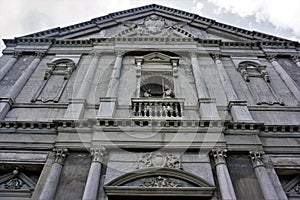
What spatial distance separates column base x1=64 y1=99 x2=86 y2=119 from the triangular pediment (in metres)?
5.80

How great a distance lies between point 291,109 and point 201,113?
12.9 ft

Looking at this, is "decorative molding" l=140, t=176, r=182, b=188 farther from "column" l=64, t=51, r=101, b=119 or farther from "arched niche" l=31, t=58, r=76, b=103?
"arched niche" l=31, t=58, r=76, b=103

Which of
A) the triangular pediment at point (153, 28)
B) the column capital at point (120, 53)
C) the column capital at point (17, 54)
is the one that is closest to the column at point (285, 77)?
the triangular pediment at point (153, 28)

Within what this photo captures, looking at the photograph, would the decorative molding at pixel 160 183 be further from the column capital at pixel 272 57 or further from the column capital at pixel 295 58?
the column capital at pixel 295 58

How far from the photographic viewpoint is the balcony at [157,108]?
10.3 meters

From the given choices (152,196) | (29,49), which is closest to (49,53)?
(29,49)

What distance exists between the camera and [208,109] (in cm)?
1047

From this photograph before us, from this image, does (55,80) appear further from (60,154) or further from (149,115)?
(149,115)

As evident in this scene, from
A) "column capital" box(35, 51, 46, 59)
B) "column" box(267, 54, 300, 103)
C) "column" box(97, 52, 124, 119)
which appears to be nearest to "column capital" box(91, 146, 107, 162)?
"column" box(97, 52, 124, 119)

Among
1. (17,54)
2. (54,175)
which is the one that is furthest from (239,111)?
(17,54)

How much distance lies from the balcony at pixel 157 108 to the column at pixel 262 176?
297cm

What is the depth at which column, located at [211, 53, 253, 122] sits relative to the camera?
33.7 ft

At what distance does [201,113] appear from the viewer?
10.3 m

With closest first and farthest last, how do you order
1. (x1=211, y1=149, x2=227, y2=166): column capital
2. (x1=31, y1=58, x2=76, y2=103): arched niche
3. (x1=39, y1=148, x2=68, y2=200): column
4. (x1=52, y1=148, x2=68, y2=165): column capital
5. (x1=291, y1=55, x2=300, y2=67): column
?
1. (x1=39, y1=148, x2=68, y2=200): column
2. (x1=211, y1=149, x2=227, y2=166): column capital
3. (x1=52, y1=148, x2=68, y2=165): column capital
4. (x1=31, y1=58, x2=76, y2=103): arched niche
5. (x1=291, y1=55, x2=300, y2=67): column
